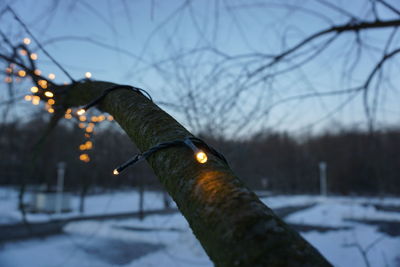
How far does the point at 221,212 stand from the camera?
1.98ft

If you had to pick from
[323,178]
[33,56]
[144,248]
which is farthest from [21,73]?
[323,178]

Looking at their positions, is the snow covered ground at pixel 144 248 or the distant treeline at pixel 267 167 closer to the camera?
the snow covered ground at pixel 144 248

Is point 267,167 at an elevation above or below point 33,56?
below

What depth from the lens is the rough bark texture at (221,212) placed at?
1.74 ft

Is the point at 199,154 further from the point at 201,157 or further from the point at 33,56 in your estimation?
the point at 33,56

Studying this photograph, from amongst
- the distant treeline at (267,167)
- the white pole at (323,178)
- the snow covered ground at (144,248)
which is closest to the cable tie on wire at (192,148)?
the snow covered ground at (144,248)

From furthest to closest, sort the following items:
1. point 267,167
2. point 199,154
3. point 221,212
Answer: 1. point 267,167
2. point 199,154
3. point 221,212

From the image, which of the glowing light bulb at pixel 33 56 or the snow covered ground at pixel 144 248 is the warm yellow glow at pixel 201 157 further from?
the snow covered ground at pixel 144 248

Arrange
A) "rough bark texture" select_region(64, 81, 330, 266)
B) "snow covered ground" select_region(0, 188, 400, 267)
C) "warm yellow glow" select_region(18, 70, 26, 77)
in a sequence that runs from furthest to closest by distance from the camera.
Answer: "snow covered ground" select_region(0, 188, 400, 267)
"warm yellow glow" select_region(18, 70, 26, 77)
"rough bark texture" select_region(64, 81, 330, 266)

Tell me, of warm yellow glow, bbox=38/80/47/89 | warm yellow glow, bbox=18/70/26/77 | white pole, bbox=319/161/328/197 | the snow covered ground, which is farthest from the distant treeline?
warm yellow glow, bbox=38/80/47/89

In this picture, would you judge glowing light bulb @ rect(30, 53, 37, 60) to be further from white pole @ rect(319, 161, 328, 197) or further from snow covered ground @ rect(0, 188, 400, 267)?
white pole @ rect(319, 161, 328, 197)

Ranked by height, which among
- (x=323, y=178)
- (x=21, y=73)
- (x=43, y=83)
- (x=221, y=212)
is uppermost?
(x=21, y=73)

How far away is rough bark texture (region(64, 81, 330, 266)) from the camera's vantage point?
530mm

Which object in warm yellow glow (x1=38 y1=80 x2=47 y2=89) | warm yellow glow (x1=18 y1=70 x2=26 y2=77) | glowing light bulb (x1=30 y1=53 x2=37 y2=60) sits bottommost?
warm yellow glow (x1=38 y1=80 x2=47 y2=89)
